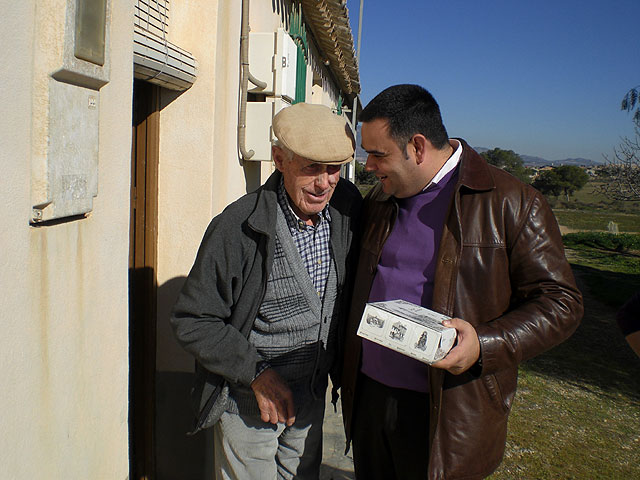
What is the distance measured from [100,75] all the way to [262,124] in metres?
1.60

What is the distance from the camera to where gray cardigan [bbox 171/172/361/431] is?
80.0 inches

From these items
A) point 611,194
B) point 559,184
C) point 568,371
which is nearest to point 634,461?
point 568,371

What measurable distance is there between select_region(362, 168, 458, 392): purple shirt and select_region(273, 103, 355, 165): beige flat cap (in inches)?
14.4

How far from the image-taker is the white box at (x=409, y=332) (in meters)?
1.71

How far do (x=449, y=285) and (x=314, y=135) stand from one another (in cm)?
76

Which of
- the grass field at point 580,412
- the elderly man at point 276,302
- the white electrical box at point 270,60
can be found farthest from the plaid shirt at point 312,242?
the grass field at point 580,412

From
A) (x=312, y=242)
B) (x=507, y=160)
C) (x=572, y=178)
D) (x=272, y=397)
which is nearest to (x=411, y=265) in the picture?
(x=312, y=242)

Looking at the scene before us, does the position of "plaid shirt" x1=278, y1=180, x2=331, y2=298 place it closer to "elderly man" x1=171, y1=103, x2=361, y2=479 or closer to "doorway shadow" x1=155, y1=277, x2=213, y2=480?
"elderly man" x1=171, y1=103, x2=361, y2=479

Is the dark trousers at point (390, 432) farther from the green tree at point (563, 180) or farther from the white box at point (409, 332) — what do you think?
the green tree at point (563, 180)

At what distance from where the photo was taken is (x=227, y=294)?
6.84 feet

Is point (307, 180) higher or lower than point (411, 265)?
higher

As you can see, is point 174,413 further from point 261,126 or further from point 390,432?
point 261,126

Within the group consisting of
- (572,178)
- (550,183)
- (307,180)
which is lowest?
(307,180)

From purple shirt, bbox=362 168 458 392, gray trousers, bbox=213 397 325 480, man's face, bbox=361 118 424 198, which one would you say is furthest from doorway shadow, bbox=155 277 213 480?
Result: man's face, bbox=361 118 424 198
